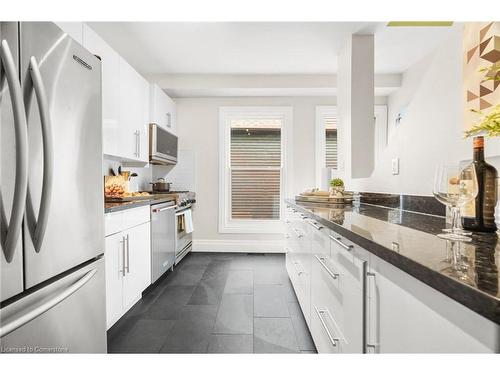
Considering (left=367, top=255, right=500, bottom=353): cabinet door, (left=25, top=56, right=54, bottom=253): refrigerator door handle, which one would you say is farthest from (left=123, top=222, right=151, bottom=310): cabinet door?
(left=367, top=255, right=500, bottom=353): cabinet door

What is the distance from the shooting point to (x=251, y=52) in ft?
10.3

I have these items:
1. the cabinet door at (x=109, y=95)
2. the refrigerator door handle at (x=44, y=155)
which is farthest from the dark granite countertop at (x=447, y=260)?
the cabinet door at (x=109, y=95)

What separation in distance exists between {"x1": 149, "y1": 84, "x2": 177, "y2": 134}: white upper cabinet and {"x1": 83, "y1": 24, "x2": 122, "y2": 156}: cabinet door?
0.83 metres

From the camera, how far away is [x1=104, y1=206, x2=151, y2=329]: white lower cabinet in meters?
1.92

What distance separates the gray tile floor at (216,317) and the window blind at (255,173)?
1.22m

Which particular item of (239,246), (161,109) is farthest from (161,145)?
(239,246)

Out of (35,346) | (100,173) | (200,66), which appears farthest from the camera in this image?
(200,66)

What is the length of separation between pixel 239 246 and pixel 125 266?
7.62 feet

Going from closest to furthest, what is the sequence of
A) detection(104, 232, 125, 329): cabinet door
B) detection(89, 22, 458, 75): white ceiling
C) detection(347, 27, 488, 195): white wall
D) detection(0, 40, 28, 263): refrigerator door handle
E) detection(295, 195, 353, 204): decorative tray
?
detection(0, 40, 28, 263): refrigerator door handle → detection(104, 232, 125, 329): cabinet door → detection(347, 27, 488, 195): white wall → detection(295, 195, 353, 204): decorative tray → detection(89, 22, 458, 75): white ceiling

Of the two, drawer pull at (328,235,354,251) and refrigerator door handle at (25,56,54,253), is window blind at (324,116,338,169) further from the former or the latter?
refrigerator door handle at (25,56,54,253)

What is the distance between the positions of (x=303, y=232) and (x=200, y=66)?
2582 mm

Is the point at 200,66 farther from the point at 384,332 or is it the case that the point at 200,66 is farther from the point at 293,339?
the point at 384,332

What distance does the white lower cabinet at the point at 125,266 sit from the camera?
192 centimetres
